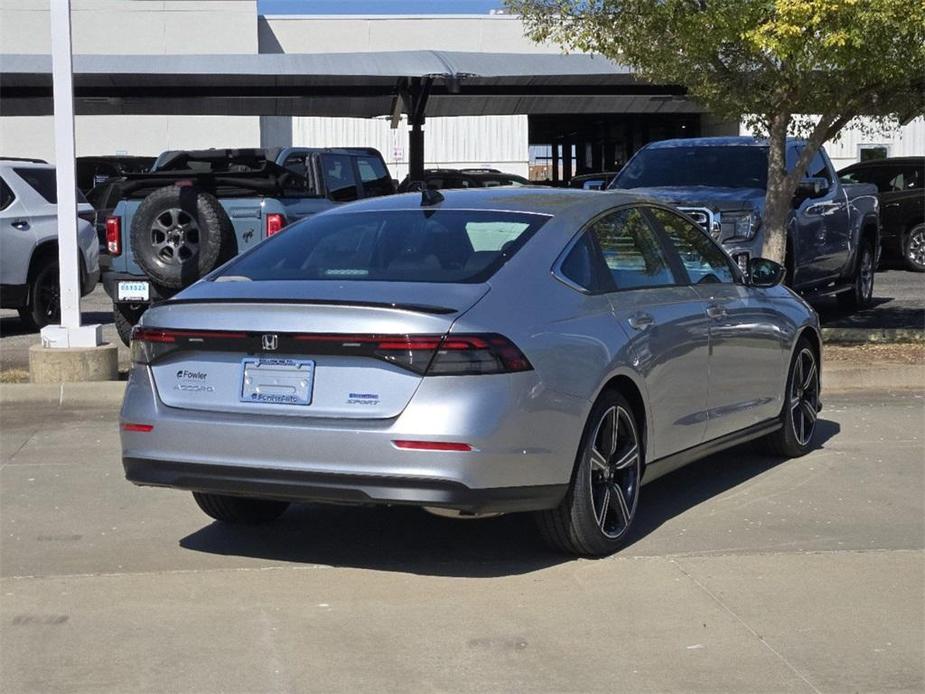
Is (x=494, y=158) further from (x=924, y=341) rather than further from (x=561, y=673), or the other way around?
(x=561, y=673)

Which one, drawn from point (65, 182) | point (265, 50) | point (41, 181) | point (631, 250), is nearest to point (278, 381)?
point (631, 250)

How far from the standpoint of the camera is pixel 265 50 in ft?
136

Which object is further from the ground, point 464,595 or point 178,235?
point 178,235

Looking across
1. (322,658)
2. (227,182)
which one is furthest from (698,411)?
(227,182)

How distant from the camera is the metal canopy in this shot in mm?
20969

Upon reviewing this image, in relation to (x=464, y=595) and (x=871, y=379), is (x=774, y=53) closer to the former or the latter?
(x=871, y=379)

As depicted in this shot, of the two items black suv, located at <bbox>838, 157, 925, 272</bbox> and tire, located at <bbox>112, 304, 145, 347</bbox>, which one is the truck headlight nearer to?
tire, located at <bbox>112, 304, 145, 347</bbox>

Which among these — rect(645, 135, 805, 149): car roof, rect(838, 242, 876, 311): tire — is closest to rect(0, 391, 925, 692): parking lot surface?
rect(645, 135, 805, 149): car roof

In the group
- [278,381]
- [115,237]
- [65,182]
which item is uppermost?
[65,182]

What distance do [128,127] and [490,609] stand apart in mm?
35518

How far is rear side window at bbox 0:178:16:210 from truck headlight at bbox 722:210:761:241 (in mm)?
7175

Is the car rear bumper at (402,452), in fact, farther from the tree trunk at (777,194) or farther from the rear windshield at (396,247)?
the tree trunk at (777,194)

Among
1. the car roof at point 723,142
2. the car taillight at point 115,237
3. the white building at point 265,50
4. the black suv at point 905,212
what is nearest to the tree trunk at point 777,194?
the car roof at point 723,142

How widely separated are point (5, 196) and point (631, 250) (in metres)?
9.63
